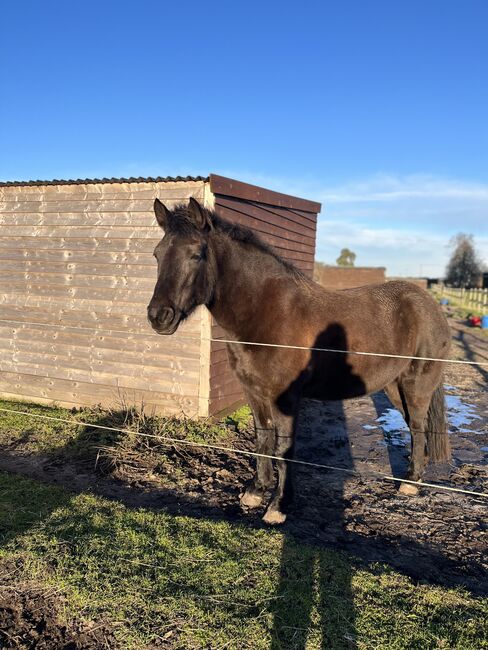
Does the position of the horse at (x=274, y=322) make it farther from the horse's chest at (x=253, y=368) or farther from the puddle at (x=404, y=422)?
the puddle at (x=404, y=422)

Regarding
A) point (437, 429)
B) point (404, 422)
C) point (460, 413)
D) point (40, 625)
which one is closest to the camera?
point (40, 625)

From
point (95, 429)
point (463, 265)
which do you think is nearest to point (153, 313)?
point (95, 429)

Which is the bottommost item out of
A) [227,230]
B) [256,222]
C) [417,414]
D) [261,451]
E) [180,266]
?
[261,451]

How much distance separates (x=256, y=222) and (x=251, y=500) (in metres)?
5.03

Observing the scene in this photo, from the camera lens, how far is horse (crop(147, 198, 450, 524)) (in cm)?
400

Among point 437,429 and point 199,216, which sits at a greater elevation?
point 199,216

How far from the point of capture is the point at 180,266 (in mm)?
3908

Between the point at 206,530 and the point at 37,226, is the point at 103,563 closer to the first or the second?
the point at 206,530

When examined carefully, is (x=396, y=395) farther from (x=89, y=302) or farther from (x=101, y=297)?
(x=89, y=302)

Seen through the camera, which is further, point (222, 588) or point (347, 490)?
point (347, 490)

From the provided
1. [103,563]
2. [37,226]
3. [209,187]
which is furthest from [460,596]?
[37,226]

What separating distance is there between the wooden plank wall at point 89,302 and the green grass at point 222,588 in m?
3.33

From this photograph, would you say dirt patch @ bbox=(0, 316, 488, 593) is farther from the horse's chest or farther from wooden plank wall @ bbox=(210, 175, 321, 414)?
the horse's chest

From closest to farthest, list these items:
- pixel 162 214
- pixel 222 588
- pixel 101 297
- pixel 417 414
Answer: pixel 222 588 < pixel 162 214 < pixel 417 414 < pixel 101 297
